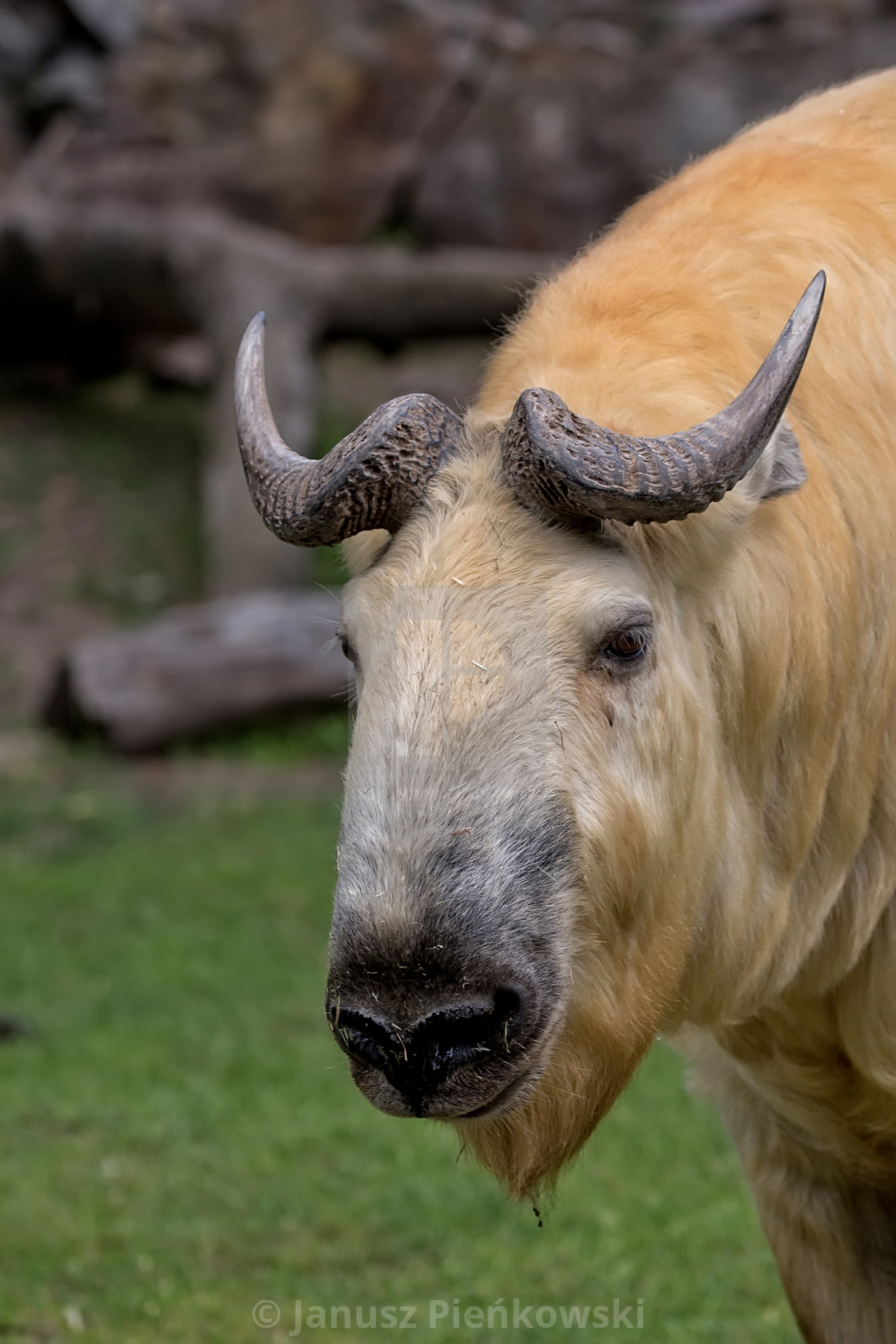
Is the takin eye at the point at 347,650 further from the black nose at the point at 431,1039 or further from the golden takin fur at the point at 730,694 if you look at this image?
the black nose at the point at 431,1039

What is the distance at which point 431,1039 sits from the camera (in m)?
2.46

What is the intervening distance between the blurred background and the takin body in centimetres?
64

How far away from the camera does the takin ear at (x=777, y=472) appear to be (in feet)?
9.38

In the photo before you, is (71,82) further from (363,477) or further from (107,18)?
(363,477)

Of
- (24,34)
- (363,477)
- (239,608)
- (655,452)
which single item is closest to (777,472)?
(655,452)

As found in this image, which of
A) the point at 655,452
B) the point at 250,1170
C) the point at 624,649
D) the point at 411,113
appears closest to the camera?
the point at 655,452

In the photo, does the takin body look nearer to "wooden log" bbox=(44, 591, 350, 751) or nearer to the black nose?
the black nose

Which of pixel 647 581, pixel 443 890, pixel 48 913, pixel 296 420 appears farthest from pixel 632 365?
pixel 296 420

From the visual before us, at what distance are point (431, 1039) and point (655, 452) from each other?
3.06 ft

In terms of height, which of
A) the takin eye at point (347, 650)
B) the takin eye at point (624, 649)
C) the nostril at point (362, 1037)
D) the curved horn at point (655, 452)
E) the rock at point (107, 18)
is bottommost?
the rock at point (107, 18)

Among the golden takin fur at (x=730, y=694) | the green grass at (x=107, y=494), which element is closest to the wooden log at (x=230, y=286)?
the green grass at (x=107, y=494)

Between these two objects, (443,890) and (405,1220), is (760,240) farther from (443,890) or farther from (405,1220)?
(405,1220)

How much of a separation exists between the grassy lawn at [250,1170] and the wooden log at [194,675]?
150cm

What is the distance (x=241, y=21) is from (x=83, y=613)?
590 cm
